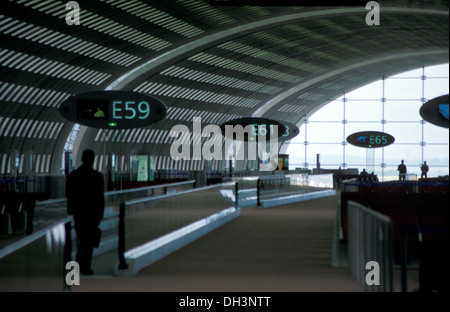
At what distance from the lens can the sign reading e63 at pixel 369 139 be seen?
4300 centimetres

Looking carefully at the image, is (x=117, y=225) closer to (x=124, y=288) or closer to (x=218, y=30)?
(x=124, y=288)

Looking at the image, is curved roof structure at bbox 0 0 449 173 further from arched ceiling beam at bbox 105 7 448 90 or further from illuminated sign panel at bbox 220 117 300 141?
illuminated sign panel at bbox 220 117 300 141

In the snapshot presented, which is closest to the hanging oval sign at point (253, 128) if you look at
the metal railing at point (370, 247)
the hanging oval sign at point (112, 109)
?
the hanging oval sign at point (112, 109)

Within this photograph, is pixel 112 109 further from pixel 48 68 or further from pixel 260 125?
pixel 48 68

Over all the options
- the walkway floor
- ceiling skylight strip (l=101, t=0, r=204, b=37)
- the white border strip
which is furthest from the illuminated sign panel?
the walkway floor

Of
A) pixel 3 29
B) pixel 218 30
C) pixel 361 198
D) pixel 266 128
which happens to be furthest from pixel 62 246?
pixel 218 30

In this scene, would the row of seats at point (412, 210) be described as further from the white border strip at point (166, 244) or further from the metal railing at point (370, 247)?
the white border strip at point (166, 244)

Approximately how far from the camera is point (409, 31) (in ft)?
156

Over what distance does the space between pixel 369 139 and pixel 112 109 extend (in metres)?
32.0

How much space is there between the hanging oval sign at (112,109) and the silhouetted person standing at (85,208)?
2.40m

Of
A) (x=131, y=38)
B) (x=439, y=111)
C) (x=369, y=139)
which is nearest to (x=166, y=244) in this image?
(x=439, y=111)

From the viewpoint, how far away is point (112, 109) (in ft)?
41.9

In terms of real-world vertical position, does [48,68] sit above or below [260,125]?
above

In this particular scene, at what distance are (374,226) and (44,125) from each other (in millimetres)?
41241
